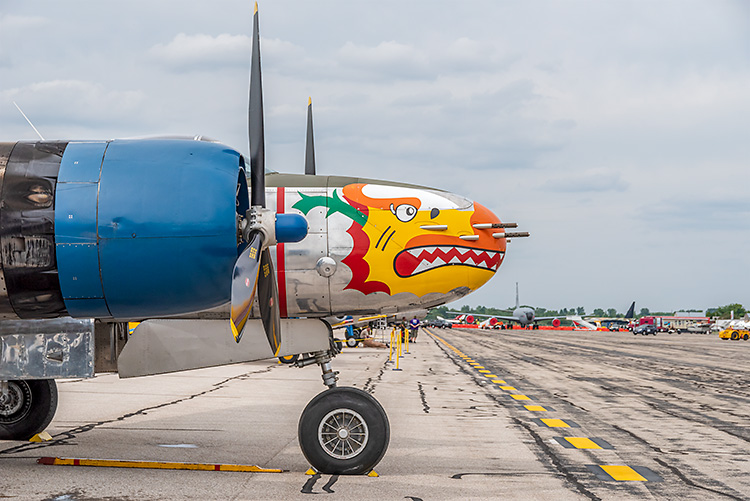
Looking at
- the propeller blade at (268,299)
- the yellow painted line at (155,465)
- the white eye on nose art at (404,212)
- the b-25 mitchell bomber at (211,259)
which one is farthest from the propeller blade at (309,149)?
the yellow painted line at (155,465)

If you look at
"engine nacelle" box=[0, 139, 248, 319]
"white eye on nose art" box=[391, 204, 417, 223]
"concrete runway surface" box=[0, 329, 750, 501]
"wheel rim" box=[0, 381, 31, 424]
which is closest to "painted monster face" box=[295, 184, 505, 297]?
"white eye on nose art" box=[391, 204, 417, 223]

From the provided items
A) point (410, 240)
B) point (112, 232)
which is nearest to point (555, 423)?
point (410, 240)

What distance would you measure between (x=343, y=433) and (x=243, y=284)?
72.7 inches

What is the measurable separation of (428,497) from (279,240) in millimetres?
2452

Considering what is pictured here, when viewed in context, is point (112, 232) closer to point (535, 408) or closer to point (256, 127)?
point (256, 127)

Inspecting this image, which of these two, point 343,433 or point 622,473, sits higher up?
point 343,433

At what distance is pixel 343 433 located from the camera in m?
6.89

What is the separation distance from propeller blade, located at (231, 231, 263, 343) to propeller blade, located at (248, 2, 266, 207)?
2.05ft

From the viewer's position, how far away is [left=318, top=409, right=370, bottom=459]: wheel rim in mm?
6879

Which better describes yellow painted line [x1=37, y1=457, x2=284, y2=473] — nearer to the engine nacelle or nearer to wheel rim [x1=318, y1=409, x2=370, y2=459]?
wheel rim [x1=318, y1=409, x2=370, y2=459]

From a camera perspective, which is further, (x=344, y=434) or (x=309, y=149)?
(x=309, y=149)

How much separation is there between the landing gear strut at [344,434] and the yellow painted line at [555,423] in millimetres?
4599

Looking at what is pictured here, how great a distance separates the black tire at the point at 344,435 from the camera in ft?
22.5

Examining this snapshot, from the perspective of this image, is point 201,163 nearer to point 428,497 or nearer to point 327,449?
point 327,449
